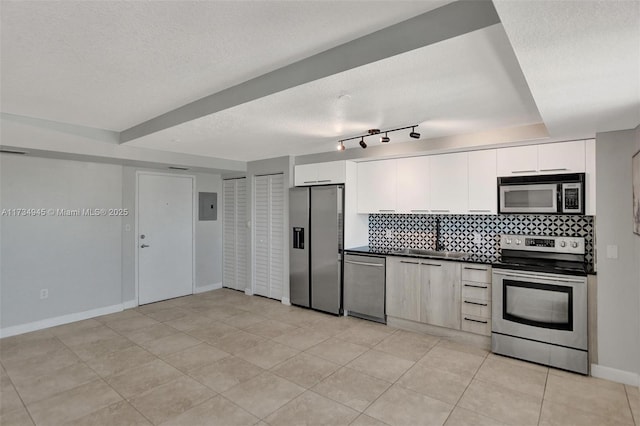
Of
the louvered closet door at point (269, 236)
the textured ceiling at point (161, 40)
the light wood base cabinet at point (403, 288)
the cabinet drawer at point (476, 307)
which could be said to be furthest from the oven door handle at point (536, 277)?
the louvered closet door at point (269, 236)

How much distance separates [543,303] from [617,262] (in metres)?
0.70

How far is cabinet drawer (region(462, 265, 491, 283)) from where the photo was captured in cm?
362

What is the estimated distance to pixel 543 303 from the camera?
3.25 meters

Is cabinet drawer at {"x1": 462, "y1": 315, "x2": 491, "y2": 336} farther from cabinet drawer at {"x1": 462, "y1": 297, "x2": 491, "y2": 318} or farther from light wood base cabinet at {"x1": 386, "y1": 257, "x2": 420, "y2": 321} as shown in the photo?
light wood base cabinet at {"x1": 386, "y1": 257, "x2": 420, "y2": 321}

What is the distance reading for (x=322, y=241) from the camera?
484 cm

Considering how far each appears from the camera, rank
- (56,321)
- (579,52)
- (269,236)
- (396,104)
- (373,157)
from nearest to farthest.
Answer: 1. (579,52)
2. (396,104)
3. (56,321)
4. (373,157)
5. (269,236)

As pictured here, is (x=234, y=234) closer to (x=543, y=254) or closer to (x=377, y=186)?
(x=377, y=186)

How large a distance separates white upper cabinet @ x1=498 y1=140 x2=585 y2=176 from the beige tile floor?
6.29 ft

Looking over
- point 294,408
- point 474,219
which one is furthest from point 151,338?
point 474,219

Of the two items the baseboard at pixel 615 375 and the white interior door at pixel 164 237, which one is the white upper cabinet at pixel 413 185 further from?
the white interior door at pixel 164 237

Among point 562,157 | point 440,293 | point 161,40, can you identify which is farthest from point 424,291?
point 161,40

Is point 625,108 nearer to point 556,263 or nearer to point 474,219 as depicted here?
point 556,263

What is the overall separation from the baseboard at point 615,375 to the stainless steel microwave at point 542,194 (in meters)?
1.41

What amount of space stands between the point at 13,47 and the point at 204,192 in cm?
428
